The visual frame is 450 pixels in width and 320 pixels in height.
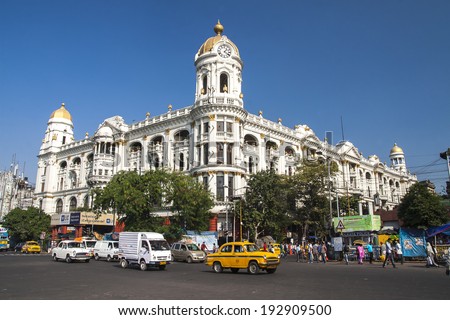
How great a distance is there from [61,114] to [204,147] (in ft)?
144

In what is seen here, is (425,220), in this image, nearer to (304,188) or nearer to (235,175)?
(304,188)

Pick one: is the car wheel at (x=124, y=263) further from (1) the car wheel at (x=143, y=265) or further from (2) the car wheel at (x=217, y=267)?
(2) the car wheel at (x=217, y=267)

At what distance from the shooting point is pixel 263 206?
42.3 m

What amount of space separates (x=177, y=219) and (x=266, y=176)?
36.7ft

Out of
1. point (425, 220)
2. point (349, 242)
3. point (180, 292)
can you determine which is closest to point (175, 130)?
point (349, 242)

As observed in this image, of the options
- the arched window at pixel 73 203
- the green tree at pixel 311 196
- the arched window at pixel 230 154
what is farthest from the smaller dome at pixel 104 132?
the green tree at pixel 311 196

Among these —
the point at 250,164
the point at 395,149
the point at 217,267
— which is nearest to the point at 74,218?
the point at 250,164

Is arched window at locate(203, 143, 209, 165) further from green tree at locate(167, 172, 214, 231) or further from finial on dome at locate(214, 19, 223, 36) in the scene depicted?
finial on dome at locate(214, 19, 223, 36)

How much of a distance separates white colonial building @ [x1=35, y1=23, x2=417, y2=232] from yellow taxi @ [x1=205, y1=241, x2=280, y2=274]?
72.3ft

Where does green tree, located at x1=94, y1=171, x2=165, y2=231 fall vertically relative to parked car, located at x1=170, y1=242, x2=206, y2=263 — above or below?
above

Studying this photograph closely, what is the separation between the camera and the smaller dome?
6302 cm

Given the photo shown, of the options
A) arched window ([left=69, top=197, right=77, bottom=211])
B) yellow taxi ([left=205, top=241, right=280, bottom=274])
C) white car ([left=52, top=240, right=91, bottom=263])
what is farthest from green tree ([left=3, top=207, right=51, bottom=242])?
yellow taxi ([left=205, top=241, right=280, bottom=274])

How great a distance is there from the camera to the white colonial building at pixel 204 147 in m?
48.7

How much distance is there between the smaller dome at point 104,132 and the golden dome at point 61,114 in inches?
760
